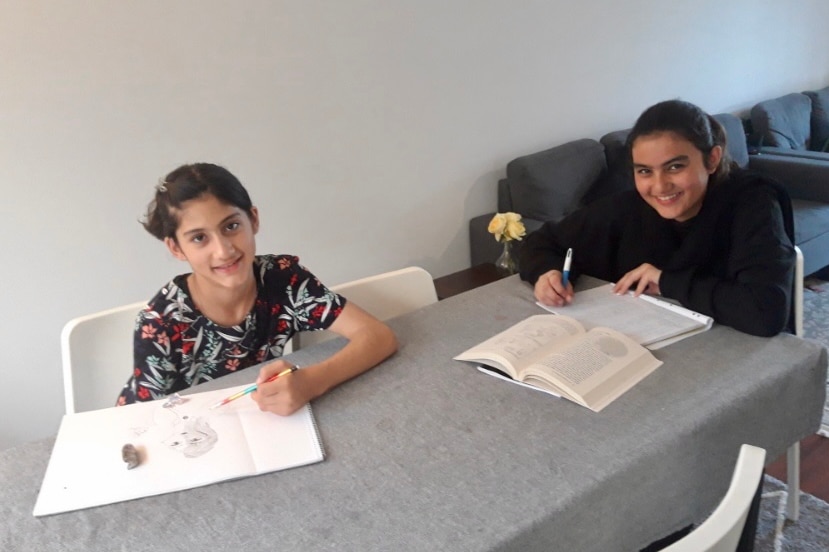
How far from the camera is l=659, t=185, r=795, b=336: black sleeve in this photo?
4.02 ft

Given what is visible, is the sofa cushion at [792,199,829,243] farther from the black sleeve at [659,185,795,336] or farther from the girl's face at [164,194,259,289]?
the girl's face at [164,194,259,289]

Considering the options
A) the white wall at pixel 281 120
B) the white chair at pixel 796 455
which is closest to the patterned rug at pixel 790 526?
the white chair at pixel 796 455

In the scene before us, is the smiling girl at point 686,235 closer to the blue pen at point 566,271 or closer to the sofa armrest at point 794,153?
the blue pen at point 566,271

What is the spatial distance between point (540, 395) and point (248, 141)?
1519 mm

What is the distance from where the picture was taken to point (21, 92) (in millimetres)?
1848

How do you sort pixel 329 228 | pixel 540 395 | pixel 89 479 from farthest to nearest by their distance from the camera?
pixel 329 228, pixel 540 395, pixel 89 479

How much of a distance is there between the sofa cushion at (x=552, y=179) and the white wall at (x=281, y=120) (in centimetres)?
14

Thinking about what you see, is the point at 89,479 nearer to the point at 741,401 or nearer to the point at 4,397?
the point at 741,401

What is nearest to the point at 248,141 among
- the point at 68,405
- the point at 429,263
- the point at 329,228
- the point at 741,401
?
the point at 329,228

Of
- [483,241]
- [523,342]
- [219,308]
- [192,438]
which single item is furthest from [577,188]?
[192,438]

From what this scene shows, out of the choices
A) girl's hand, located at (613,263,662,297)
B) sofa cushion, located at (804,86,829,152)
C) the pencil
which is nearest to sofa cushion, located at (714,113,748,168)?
sofa cushion, located at (804,86,829,152)

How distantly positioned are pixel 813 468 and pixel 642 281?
1.02 metres

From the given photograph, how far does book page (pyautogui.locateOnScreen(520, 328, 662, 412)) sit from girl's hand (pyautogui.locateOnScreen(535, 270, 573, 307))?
0.66 feet

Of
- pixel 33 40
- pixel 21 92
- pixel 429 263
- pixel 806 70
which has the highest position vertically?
pixel 33 40
